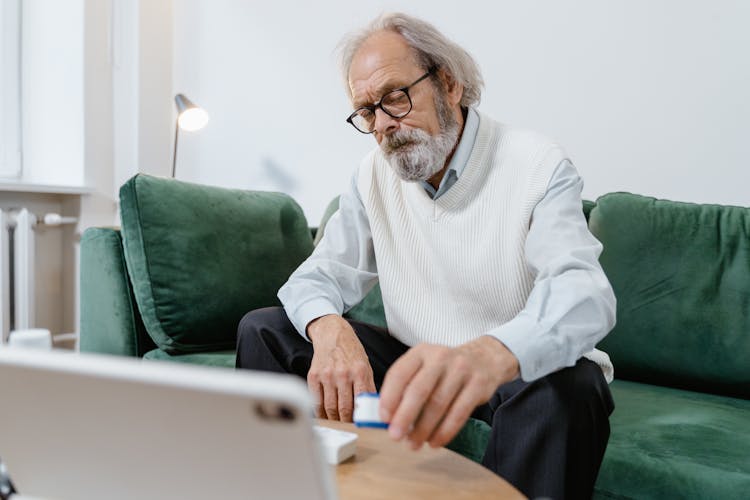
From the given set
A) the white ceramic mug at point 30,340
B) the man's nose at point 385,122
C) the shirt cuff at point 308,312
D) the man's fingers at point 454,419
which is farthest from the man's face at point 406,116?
the white ceramic mug at point 30,340

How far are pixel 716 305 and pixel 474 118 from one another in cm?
72

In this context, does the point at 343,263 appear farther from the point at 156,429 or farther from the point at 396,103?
the point at 156,429

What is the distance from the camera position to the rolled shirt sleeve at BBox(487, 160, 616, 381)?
882 mm

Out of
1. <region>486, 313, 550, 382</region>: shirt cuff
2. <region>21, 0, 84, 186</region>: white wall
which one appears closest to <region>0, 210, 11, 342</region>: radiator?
<region>21, 0, 84, 186</region>: white wall

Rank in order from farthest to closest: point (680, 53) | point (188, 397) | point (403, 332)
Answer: point (680, 53) → point (403, 332) → point (188, 397)

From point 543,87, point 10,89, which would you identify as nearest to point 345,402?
point 543,87

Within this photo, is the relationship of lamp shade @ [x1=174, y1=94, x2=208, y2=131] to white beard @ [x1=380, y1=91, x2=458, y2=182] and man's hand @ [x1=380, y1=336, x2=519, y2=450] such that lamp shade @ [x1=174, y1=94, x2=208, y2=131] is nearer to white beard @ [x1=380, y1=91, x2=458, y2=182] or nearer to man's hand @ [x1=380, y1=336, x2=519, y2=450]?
white beard @ [x1=380, y1=91, x2=458, y2=182]

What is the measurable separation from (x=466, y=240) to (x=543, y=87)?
3.00ft

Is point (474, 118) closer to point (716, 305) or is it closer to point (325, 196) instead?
point (716, 305)

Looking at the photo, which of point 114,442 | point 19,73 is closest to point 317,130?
point 19,73

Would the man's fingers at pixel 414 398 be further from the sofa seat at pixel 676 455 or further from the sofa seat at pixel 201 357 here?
the sofa seat at pixel 201 357

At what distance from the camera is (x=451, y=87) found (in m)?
1.47

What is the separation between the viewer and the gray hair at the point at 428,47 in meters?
1.41

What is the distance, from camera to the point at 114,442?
0.46 m
